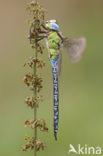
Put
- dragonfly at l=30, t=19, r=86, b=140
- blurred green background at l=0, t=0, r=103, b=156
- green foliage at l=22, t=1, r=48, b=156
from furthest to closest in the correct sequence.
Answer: blurred green background at l=0, t=0, r=103, b=156 < dragonfly at l=30, t=19, r=86, b=140 < green foliage at l=22, t=1, r=48, b=156

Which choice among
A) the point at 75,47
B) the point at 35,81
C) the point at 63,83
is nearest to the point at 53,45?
the point at 75,47

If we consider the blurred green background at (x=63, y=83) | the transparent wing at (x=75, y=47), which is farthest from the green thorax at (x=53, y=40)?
the blurred green background at (x=63, y=83)

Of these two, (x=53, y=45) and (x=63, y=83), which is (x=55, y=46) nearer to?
(x=53, y=45)

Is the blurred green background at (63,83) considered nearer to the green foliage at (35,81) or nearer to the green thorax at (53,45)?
the green thorax at (53,45)

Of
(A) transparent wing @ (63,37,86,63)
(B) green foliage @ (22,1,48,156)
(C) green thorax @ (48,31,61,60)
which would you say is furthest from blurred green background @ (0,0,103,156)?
(B) green foliage @ (22,1,48,156)

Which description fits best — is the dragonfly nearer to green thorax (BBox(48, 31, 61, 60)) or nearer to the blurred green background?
green thorax (BBox(48, 31, 61, 60))
